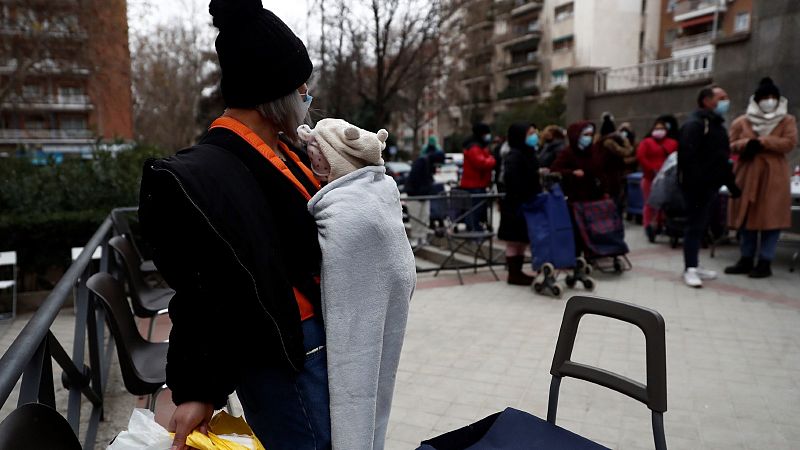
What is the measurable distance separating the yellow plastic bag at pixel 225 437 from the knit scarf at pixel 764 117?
677 centimetres

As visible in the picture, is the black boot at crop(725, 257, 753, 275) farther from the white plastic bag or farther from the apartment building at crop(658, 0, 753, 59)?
the apartment building at crop(658, 0, 753, 59)

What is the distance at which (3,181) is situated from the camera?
6.59 metres

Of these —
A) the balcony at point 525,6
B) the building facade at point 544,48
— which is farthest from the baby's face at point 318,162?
the balcony at point 525,6

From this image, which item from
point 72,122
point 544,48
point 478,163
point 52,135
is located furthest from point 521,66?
point 478,163

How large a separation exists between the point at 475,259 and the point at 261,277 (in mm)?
6275

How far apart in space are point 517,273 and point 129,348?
4.66m

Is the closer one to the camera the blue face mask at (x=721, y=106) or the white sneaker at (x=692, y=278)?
the blue face mask at (x=721, y=106)

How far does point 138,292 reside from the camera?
413cm

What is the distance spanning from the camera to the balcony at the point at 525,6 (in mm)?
49375

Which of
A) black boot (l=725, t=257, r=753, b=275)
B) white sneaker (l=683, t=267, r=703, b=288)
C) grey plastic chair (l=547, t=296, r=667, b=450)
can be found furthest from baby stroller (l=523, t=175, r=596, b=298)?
grey plastic chair (l=547, t=296, r=667, b=450)

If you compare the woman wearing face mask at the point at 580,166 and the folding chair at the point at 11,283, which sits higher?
the woman wearing face mask at the point at 580,166

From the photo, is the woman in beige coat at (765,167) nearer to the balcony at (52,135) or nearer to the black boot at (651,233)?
the black boot at (651,233)

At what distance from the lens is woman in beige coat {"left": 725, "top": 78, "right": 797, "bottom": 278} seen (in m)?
6.23

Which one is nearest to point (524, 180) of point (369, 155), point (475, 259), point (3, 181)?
point (475, 259)
